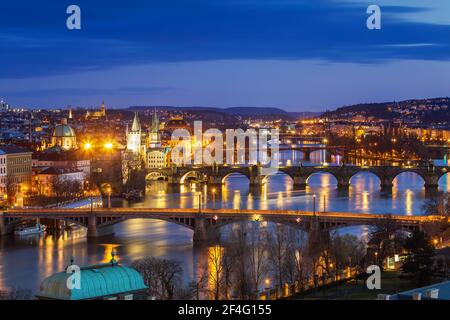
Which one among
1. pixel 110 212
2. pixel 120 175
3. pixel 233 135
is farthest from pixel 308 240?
pixel 233 135

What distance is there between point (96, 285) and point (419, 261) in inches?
216

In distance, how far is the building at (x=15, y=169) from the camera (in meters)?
33.1

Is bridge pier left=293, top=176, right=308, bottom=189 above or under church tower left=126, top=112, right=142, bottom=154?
under

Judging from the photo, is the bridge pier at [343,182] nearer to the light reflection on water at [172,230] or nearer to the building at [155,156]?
the light reflection on water at [172,230]

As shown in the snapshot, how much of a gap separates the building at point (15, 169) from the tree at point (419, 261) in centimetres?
2030

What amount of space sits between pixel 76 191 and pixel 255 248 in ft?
53.0

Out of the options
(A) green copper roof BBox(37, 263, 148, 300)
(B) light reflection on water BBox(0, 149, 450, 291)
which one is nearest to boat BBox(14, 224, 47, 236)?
(B) light reflection on water BBox(0, 149, 450, 291)

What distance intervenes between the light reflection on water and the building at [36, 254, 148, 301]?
6168mm

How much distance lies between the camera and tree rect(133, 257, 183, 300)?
13218 millimetres

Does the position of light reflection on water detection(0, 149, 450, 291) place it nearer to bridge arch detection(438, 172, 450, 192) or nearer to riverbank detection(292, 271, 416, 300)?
bridge arch detection(438, 172, 450, 192)

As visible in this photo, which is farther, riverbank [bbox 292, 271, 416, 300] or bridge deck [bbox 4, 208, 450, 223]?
bridge deck [bbox 4, 208, 450, 223]

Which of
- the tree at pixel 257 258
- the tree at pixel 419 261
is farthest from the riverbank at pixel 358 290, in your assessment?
the tree at pixel 257 258
